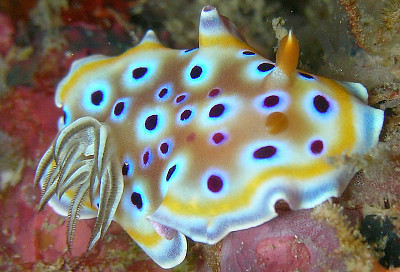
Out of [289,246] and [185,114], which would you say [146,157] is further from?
[289,246]

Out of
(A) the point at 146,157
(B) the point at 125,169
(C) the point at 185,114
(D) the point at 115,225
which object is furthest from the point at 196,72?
(D) the point at 115,225

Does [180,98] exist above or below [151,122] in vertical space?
above

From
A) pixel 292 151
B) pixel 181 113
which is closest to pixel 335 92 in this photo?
pixel 292 151

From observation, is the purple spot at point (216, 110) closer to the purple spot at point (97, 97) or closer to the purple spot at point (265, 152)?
the purple spot at point (265, 152)

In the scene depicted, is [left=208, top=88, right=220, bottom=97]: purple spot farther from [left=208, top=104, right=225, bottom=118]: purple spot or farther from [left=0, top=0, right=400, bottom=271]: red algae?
[left=0, top=0, right=400, bottom=271]: red algae

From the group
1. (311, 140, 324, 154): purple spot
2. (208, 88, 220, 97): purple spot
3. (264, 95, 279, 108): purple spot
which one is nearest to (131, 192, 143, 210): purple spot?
(208, 88, 220, 97): purple spot

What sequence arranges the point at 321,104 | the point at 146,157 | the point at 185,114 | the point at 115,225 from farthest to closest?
the point at 115,225 < the point at 146,157 < the point at 185,114 < the point at 321,104

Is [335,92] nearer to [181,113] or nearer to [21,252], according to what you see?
[181,113]
